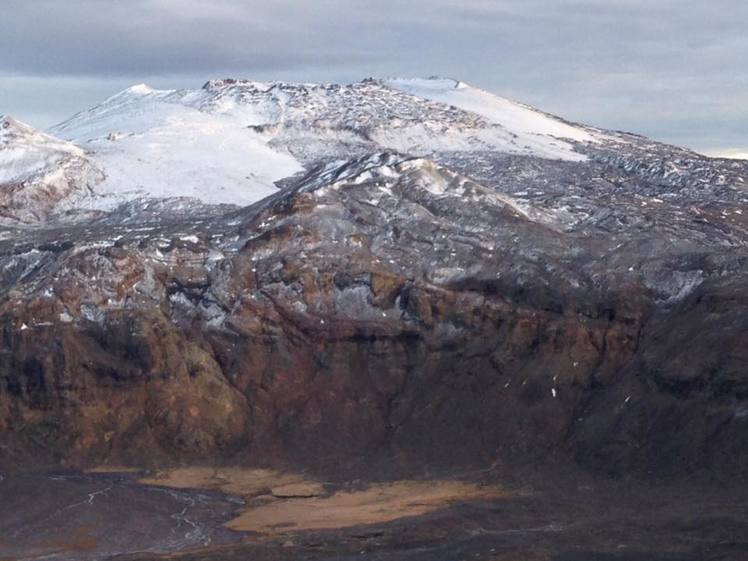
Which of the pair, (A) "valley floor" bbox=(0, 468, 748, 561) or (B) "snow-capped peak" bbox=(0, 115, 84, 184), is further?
(B) "snow-capped peak" bbox=(0, 115, 84, 184)

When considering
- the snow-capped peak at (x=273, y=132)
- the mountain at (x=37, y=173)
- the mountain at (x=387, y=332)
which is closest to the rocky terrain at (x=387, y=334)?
the mountain at (x=387, y=332)

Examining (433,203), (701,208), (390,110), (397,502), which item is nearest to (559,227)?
(433,203)

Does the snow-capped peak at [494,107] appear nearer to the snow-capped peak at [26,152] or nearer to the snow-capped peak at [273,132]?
the snow-capped peak at [273,132]

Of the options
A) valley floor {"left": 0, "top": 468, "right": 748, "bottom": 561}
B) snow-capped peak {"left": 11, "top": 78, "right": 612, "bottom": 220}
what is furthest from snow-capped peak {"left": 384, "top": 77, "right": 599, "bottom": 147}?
valley floor {"left": 0, "top": 468, "right": 748, "bottom": 561}

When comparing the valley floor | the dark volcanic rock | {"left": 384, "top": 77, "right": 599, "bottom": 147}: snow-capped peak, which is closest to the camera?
the valley floor

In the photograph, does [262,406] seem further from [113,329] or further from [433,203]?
[433,203]

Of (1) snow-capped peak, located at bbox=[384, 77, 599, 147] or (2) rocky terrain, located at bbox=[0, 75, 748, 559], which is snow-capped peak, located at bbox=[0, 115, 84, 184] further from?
(1) snow-capped peak, located at bbox=[384, 77, 599, 147]

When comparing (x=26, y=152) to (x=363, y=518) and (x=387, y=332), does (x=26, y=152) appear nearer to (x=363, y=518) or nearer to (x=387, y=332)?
(x=387, y=332)

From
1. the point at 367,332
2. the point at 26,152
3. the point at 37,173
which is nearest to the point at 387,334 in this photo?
the point at 367,332

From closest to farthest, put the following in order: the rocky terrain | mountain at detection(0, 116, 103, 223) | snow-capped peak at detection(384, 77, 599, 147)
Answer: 1. the rocky terrain
2. mountain at detection(0, 116, 103, 223)
3. snow-capped peak at detection(384, 77, 599, 147)
